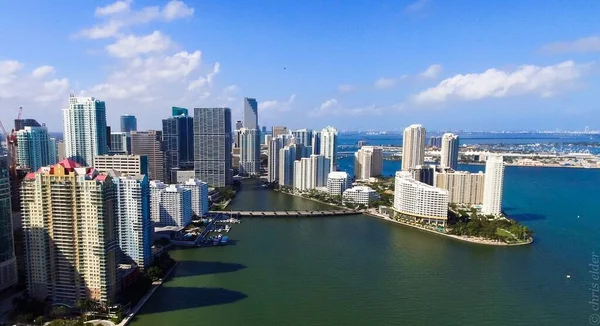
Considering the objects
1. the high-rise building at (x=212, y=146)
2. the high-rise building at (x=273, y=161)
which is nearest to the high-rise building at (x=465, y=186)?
the high-rise building at (x=273, y=161)

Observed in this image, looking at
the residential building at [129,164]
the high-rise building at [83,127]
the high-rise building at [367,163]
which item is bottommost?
the high-rise building at [367,163]

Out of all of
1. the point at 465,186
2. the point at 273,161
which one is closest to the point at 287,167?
the point at 273,161

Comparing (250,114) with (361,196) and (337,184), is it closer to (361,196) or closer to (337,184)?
(337,184)

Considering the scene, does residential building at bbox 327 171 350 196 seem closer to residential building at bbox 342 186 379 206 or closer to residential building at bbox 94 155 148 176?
residential building at bbox 342 186 379 206

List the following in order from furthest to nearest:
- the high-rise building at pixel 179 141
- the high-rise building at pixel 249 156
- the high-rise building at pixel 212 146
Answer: the high-rise building at pixel 249 156
the high-rise building at pixel 179 141
the high-rise building at pixel 212 146

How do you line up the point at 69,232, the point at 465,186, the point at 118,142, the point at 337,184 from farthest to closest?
the point at 118,142, the point at 337,184, the point at 465,186, the point at 69,232

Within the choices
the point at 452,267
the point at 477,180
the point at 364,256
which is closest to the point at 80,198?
the point at 364,256

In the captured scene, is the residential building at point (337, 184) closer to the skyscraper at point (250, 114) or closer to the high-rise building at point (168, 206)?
the high-rise building at point (168, 206)
